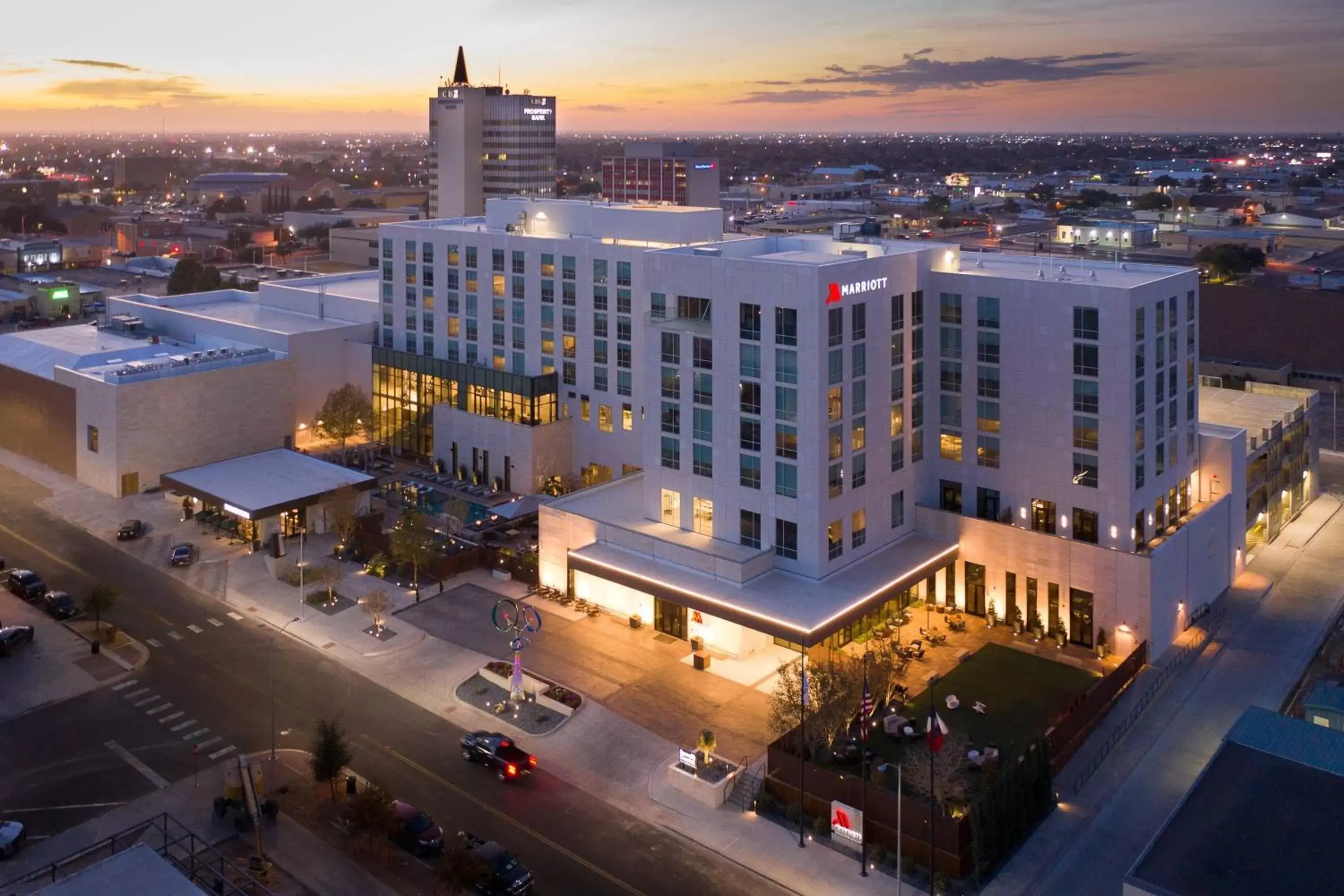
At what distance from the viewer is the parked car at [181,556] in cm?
6762

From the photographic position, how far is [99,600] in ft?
186

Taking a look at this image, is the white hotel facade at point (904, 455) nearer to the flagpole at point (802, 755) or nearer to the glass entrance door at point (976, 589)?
the glass entrance door at point (976, 589)

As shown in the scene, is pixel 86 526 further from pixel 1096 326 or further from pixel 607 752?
pixel 1096 326

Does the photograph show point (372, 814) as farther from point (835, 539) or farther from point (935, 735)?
point (835, 539)

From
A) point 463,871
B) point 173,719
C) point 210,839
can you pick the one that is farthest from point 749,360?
point 210,839

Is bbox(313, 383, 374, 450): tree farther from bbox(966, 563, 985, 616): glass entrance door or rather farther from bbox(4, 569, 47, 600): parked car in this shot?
bbox(966, 563, 985, 616): glass entrance door

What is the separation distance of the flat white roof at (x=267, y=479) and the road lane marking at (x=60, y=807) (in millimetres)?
28255

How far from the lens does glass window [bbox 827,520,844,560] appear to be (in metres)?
55.7

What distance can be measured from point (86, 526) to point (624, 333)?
39.0 metres

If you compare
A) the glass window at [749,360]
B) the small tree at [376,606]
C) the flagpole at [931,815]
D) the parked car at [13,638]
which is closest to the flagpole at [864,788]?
the flagpole at [931,815]

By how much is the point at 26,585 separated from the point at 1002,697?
175 feet

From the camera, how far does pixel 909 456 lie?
6128 cm

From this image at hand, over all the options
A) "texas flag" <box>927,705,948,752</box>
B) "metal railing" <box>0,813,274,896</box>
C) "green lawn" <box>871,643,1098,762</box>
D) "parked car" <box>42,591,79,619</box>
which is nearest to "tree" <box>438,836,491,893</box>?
"metal railing" <box>0,813,274,896</box>

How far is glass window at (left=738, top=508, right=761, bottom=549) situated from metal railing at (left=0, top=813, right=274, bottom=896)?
94.4 ft
